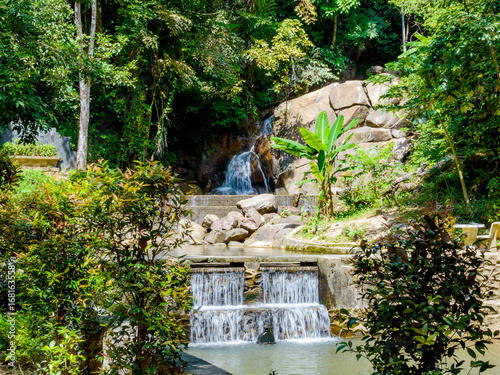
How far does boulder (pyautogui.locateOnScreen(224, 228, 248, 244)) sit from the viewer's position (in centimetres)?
1332

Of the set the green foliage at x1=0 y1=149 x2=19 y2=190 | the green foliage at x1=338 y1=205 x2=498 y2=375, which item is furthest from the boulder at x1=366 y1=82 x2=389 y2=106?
the green foliage at x1=338 y1=205 x2=498 y2=375

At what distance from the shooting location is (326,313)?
757 centimetres

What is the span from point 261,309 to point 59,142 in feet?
37.2

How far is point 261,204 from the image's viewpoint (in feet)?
47.9

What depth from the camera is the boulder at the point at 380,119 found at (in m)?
16.6

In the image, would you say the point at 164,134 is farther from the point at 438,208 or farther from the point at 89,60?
the point at 438,208

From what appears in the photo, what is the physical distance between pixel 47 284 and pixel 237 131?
17059mm

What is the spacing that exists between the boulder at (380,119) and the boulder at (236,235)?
726 cm

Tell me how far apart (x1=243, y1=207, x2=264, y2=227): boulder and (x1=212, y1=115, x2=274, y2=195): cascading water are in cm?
441

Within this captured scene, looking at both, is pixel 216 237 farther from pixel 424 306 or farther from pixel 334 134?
pixel 424 306

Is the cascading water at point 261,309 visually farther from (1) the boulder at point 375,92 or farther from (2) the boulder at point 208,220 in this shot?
(1) the boulder at point 375,92

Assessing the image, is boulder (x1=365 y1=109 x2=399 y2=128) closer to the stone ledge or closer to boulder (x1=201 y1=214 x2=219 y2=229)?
the stone ledge

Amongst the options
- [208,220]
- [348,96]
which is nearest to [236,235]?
[208,220]

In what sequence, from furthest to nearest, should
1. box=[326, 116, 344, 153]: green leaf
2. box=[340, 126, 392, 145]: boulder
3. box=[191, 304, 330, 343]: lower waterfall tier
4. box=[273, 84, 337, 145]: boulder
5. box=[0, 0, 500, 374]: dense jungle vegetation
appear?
box=[273, 84, 337, 145]: boulder
box=[340, 126, 392, 145]: boulder
box=[326, 116, 344, 153]: green leaf
box=[191, 304, 330, 343]: lower waterfall tier
box=[0, 0, 500, 374]: dense jungle vegetation
